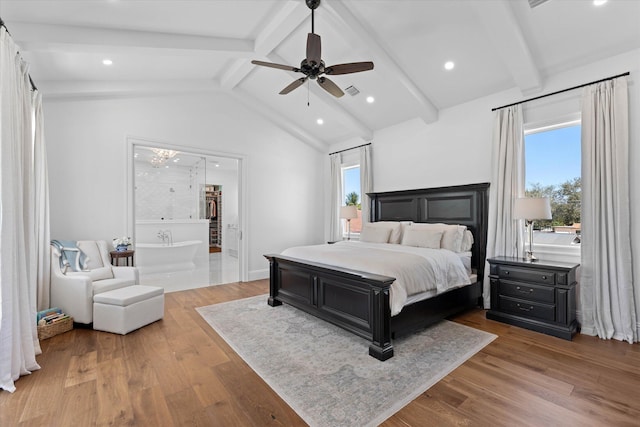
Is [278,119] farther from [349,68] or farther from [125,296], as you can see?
[125,296]

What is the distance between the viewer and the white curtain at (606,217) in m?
3.07

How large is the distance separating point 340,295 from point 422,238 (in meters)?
1.73

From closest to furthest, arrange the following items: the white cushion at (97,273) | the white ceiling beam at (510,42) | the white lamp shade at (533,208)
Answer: the white ceiling beam at (510,42)
the white lamp shade at (533,208)
the white cushion at (97,273)

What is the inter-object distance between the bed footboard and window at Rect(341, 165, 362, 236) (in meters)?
2.84

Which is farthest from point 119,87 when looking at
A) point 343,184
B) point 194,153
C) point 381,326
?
point 381,326

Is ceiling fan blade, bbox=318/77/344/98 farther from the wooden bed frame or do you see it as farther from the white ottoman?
the white ottoman

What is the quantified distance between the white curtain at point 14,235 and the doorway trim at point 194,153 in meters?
1.81

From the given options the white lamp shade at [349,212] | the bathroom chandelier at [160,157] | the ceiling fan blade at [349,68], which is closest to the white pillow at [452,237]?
the white lamp shade at [349,212]

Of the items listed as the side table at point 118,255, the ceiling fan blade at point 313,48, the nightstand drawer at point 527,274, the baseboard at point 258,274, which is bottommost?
the baseboard at point 258,274

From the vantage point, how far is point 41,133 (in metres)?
3.37

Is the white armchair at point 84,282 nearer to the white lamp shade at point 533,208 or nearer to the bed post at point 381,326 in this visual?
the bed post at point 381,326

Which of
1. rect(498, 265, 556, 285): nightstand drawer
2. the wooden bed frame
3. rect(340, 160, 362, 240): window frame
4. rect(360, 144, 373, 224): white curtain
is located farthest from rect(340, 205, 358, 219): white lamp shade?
rect(498, 265, 556, 285): nightstand drawer

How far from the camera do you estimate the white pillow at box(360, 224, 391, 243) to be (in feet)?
15.8

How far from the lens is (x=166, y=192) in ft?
25.6
